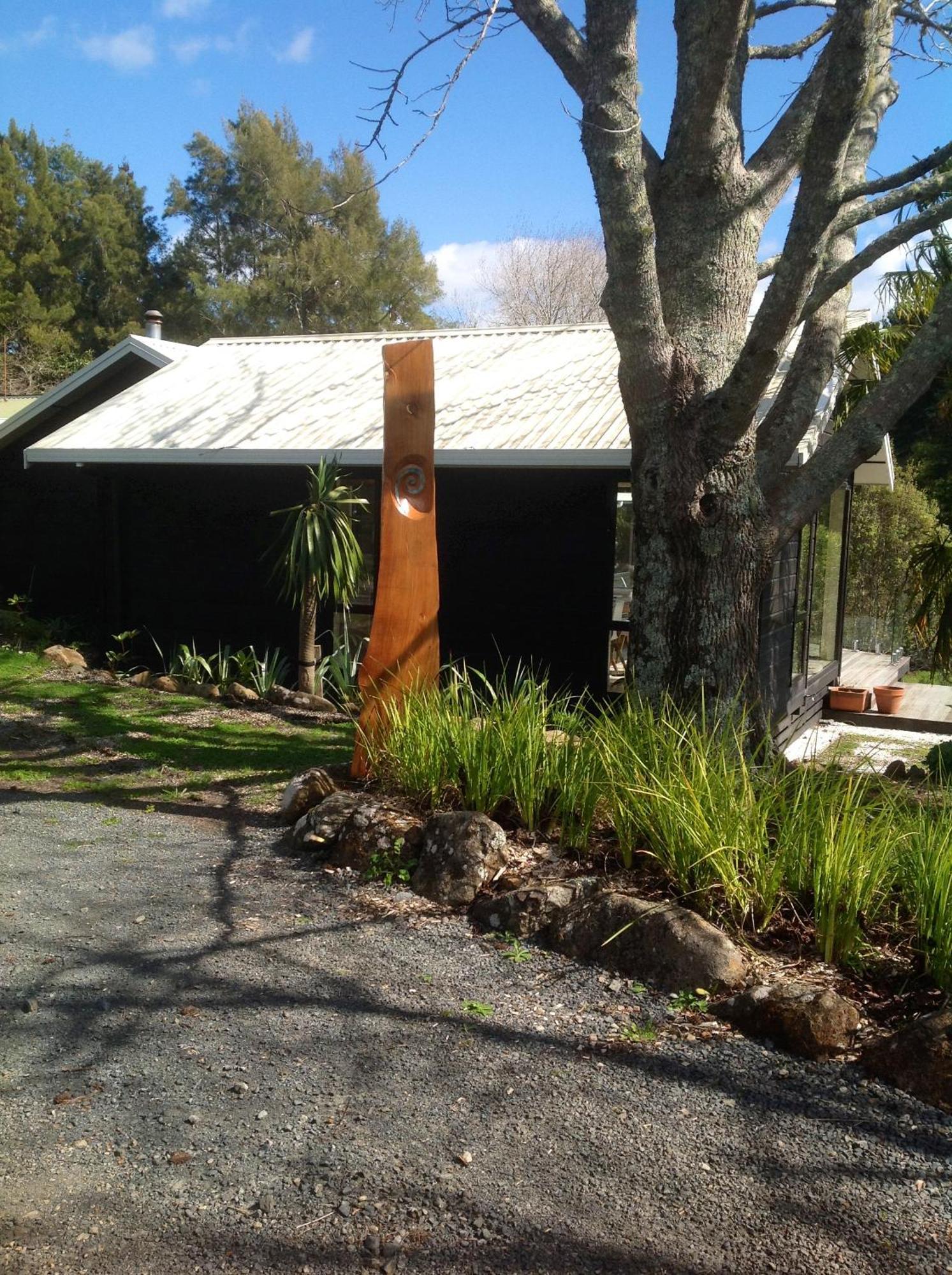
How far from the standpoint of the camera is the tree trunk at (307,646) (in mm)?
10477

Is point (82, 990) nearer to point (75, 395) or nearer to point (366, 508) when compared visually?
point (366, 508)

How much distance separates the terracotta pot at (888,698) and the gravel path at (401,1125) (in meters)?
9.36

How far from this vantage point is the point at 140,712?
979cm

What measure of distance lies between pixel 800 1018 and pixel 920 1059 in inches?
15.0

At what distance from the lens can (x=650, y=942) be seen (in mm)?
4129

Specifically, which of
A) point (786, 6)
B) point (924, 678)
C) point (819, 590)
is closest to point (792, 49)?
point (786, 6)

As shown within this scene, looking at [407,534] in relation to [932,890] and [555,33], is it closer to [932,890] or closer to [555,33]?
[555,33]

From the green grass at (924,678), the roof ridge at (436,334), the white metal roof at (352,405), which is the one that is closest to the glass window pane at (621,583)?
the white metal roof at (352,405)

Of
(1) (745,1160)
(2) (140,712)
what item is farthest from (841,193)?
(2) (140,712)

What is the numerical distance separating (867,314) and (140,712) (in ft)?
26.8

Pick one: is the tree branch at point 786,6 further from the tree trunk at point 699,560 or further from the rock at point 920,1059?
the rock at point 920,1059

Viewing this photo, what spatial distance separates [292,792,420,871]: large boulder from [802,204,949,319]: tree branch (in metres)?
3.30

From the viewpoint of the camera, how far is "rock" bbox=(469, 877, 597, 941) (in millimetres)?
4531

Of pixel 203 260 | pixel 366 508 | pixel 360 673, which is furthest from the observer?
pixel 203 260
